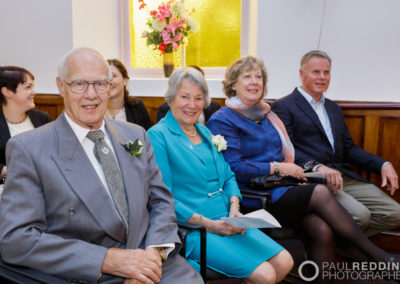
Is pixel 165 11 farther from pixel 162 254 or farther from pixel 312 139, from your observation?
pixel 162 254

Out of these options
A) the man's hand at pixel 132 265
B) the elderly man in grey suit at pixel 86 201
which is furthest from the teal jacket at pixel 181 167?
the man's hand at pixel 132 265

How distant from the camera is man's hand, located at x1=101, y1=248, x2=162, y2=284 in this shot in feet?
4.81

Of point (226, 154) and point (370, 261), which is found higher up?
point (226, 154)

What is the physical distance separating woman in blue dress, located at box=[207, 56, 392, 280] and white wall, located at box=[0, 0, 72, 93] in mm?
2500

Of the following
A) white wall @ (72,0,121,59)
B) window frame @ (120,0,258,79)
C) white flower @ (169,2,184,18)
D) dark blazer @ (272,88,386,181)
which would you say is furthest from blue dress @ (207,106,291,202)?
white wall @ (72,0,121,59)

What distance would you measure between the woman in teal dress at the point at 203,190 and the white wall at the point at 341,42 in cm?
155

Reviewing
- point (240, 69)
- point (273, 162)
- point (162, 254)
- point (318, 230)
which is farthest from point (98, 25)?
point (162, 254)

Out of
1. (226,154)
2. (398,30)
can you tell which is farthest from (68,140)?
(398,30)

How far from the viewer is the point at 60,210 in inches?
57.8

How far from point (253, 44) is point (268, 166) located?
2.01 m

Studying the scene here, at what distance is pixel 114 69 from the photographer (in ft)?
10.8

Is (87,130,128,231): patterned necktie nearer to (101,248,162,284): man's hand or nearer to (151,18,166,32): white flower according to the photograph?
(101,248,162,284): man's hand

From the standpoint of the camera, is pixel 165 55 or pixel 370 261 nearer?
pixel 370 261

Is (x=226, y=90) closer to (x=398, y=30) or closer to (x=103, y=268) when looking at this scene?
(x=398, y=30)
